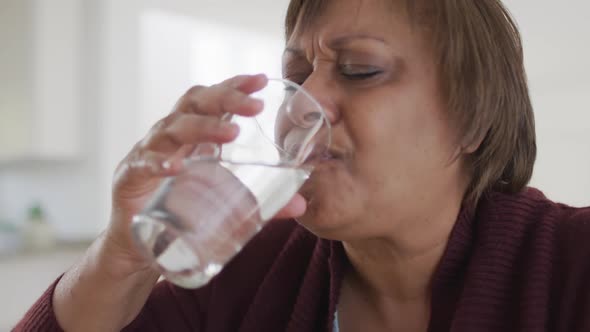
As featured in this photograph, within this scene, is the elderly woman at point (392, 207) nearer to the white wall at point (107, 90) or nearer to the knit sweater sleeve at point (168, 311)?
the knit sweater sleeve at point (168, 311)

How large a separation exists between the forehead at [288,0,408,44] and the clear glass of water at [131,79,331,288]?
0.66 ft

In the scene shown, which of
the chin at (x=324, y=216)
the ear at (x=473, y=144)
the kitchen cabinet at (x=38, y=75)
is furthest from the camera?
the kitchen cabinet at (x=38, y=75)

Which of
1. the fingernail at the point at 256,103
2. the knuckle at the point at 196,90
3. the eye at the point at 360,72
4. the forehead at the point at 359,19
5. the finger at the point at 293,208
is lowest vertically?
the finger at the point at 293,208

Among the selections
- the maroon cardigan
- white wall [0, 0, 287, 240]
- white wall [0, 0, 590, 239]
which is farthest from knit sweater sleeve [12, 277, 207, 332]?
white wall [0, 0, 287, 240]

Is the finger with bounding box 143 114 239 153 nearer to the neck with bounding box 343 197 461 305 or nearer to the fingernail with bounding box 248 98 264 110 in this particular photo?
the fingernail with bounding box 248 98 264 110

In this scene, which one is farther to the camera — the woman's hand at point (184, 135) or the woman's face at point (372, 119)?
the woman's face at point (372, 119)

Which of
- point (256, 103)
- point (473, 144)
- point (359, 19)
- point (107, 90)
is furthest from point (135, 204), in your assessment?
point (107, 90)

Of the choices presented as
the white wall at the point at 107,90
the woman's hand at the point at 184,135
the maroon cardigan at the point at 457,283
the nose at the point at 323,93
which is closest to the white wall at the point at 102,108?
the white wall at the point at 107,90

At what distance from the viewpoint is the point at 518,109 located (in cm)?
99

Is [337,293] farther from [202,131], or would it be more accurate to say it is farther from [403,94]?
[202,131]

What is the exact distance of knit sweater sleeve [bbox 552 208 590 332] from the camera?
2.67 ft

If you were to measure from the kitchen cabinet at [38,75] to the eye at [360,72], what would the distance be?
106 inches

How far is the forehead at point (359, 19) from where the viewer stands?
2.79 feet

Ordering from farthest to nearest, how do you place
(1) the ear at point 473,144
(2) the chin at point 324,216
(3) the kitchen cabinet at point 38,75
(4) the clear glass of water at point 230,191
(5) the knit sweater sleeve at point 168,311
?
(3) the kitchen cabinet at point 38,75 < (5) the knit sweater sleeve at point 168,311 < (1) the ear at point 473,144 < (2) the chin at point 324,216 < (4) the clear glass of water at point 230,191
